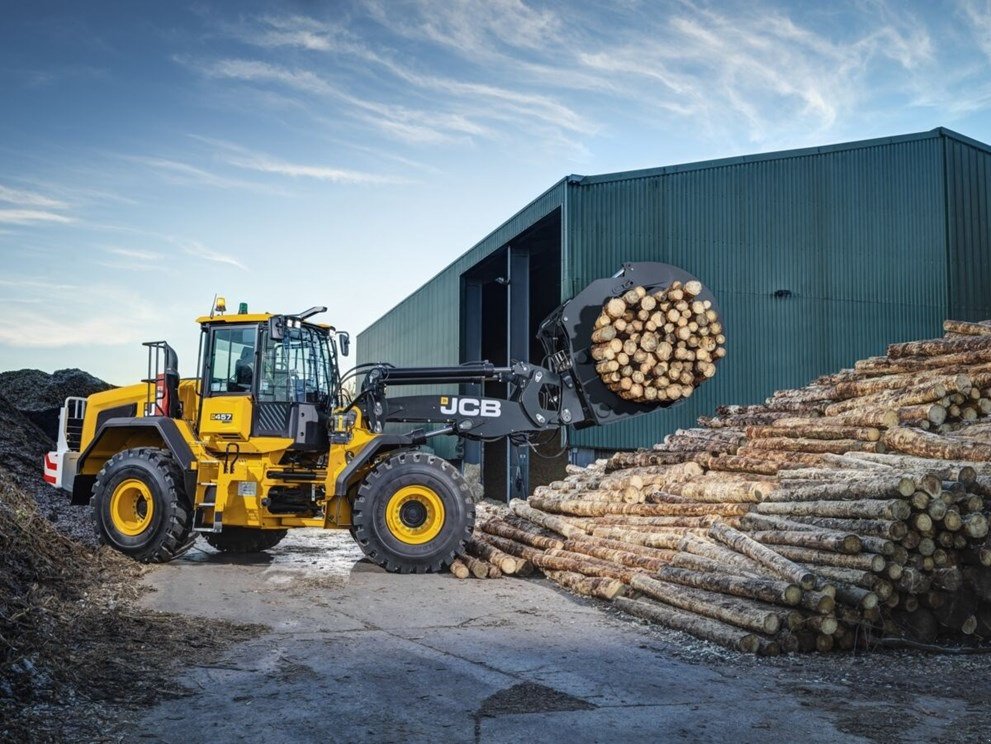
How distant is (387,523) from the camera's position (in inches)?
473

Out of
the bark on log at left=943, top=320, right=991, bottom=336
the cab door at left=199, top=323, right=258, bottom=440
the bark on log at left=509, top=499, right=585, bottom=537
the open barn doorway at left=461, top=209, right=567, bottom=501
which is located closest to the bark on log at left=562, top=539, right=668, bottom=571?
the bark on log at left=509, top=499, right=585, bottom=537

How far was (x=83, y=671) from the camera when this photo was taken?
6738 mm

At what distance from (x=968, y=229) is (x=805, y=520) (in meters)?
17.8


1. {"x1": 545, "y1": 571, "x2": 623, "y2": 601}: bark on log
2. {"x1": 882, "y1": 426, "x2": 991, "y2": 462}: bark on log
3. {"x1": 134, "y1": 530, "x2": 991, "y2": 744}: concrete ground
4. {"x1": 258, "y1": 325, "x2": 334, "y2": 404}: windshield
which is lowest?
{"x1": 134, "y1": 530, "x2": 991, "y2": 744}: concrete ground

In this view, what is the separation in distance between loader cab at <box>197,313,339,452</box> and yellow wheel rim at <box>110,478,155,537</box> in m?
1.18

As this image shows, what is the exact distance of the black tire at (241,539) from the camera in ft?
47.7

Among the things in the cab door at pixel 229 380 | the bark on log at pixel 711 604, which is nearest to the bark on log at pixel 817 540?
the bark on log at pixel 711 604

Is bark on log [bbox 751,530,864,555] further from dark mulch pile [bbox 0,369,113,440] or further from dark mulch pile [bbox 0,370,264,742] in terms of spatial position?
dark mulch pile [bbox 0,369,113,440]

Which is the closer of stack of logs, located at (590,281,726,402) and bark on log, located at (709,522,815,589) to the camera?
bark on log, located at (709,522,815,589)

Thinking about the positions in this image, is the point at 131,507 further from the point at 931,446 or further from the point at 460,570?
the point at 931,446

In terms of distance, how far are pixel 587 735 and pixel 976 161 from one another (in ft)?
76.6

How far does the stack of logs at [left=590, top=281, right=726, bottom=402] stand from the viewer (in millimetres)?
12016

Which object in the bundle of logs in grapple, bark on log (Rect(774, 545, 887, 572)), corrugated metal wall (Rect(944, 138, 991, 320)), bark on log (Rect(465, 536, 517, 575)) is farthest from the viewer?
corrugated metal wall (Rect(944, 138, 991, 320))

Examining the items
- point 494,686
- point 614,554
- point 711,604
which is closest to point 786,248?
point 614,554
